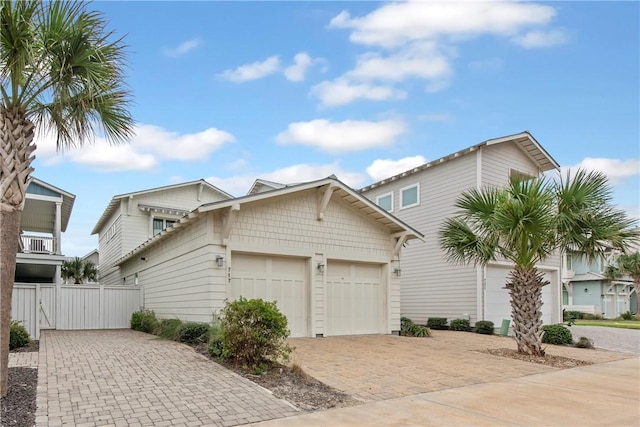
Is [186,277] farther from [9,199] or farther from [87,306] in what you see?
[9,199]

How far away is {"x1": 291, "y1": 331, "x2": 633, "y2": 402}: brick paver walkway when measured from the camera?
26.8ft

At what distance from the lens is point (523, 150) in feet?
68.1

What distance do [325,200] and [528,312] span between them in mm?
6318

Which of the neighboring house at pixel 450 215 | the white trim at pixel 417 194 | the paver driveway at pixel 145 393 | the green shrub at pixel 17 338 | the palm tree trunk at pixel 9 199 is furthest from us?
the white trim at pixel 417 194

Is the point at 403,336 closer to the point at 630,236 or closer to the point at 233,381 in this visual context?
the point at 630,236

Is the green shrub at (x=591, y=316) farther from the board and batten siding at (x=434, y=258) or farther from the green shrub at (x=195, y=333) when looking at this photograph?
the green shrub at (x=195, y=333)

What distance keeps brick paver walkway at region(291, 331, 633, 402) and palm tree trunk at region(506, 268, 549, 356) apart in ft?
3.08

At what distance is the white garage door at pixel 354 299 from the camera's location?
14633mm

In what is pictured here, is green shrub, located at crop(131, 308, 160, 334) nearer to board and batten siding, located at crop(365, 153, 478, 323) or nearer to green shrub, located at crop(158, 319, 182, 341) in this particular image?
green shrub, located at crop(158, 319, 182, 341)

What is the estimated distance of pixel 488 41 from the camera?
14.0m

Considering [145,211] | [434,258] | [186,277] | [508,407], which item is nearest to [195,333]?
[186,277]

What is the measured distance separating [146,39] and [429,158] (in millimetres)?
13096

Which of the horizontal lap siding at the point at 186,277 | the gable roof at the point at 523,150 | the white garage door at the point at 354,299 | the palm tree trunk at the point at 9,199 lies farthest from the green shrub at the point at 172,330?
the gable roof at the point at 523,150

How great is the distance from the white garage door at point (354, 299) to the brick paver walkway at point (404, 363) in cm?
57
